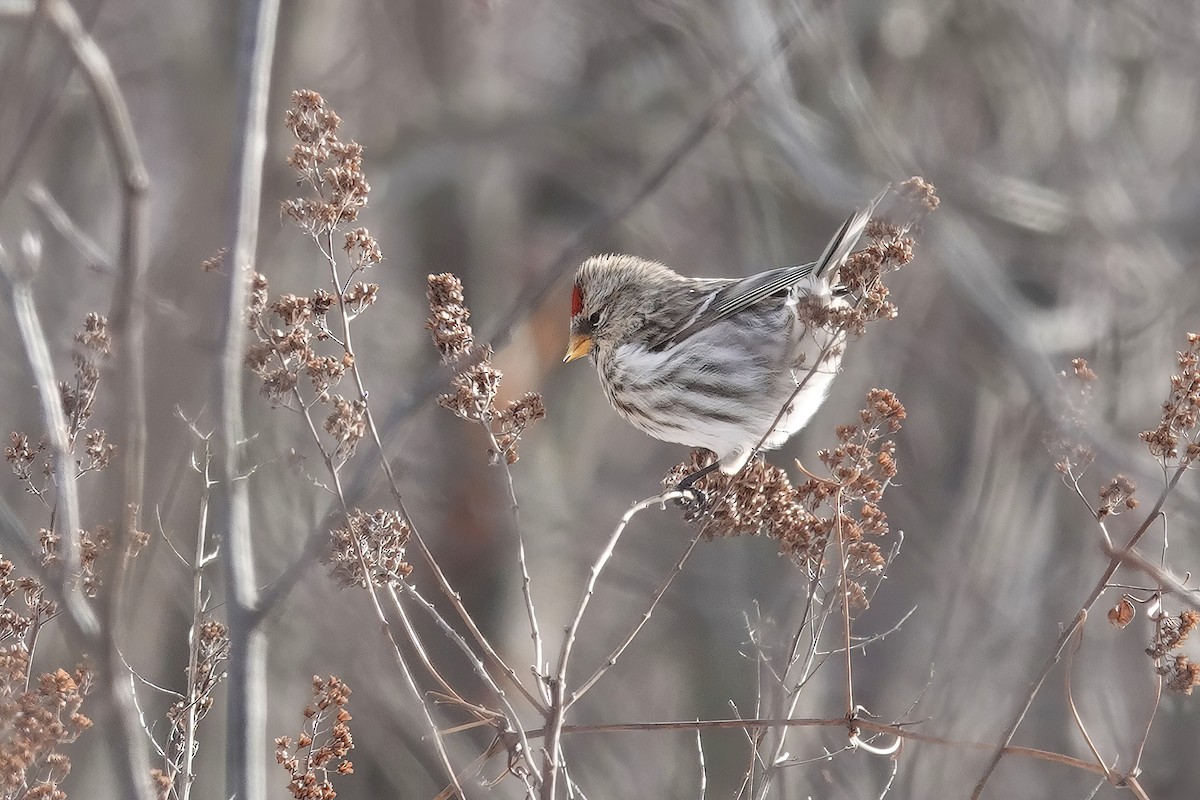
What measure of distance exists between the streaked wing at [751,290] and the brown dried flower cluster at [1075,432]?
84 centimetres

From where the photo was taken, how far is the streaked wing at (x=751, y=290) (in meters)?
3.22

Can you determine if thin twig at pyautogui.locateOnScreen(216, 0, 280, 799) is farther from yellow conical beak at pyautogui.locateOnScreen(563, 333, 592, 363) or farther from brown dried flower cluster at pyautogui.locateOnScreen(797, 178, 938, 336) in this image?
yellow conical beak at pyautogui.locateOnScreen(563, 333, 592, 363)

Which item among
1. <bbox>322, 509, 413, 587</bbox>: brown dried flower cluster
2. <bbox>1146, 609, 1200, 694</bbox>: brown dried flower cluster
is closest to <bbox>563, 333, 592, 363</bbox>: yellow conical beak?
<bbox>322, 509, 413, 587</bbox>: brown dried flower cluster

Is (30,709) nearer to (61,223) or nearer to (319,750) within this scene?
(319,750)

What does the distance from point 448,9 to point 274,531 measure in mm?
3393

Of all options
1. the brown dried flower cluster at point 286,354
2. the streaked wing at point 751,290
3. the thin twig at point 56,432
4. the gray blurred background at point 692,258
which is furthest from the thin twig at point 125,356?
the gray blurred background at point 692,258

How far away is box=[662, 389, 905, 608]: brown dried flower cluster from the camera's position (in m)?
2.22

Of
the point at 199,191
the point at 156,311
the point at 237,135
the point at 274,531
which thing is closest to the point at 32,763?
the point at 156,311

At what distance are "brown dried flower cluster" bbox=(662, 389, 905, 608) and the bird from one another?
2.11 feet

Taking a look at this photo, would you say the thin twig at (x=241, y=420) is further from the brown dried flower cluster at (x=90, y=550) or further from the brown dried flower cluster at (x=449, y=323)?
the brown dried flower cluster at (x=449, y=323)

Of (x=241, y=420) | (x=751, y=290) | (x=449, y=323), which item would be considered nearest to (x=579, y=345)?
(x=751, y=290)

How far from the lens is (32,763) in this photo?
5.85 feet

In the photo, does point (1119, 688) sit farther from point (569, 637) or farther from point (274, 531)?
point (569, 637)

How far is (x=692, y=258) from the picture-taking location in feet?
27.5
